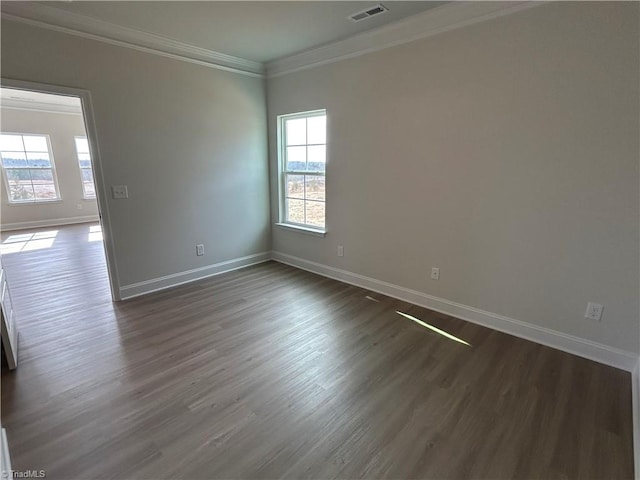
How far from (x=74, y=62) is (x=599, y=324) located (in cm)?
481

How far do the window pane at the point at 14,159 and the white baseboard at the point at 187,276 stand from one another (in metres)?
6.08

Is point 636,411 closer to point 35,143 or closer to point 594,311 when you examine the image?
point 594,311

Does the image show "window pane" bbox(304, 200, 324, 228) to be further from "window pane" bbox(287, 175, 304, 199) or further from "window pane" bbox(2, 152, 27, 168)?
"window pane" bbox(2, 152, 27, 168)

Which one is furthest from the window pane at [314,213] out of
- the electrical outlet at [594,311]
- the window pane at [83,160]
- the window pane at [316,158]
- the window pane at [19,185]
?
the window pane at [19,185]

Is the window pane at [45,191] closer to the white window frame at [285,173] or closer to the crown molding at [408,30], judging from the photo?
the white window frame at [285,173]

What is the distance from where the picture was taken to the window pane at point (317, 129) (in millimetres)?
3705

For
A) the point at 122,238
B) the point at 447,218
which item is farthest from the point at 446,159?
the point at 122,238

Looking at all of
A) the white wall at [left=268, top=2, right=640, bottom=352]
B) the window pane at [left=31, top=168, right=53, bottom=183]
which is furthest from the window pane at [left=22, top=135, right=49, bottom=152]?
the white wall at [left=268, top=2, right=640, bottom=352]

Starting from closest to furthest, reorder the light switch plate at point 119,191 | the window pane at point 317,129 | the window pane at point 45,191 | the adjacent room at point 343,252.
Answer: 1. the adjacent room at point 343,252
2. the light switch plate at point 119,191
3. the window pane at point 317,129
4. the window pane at point 45,191

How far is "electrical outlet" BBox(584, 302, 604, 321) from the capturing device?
7.33ft

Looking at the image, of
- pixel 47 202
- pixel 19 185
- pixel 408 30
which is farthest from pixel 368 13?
pixel 19 185

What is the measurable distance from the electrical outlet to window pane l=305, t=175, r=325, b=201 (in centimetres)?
275

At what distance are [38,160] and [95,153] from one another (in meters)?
5.93

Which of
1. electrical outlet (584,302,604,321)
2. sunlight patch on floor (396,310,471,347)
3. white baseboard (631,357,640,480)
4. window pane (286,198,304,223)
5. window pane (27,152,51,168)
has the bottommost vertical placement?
sunlight patch on floor (396,310,471,347)
